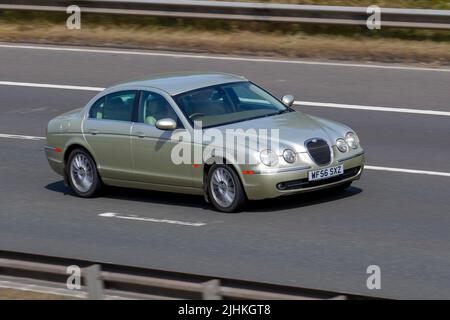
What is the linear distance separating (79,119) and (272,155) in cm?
310

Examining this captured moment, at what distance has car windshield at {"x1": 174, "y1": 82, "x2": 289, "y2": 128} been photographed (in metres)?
12.8

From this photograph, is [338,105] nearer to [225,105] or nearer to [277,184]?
[225,105]

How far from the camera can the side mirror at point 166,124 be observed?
1256 cm

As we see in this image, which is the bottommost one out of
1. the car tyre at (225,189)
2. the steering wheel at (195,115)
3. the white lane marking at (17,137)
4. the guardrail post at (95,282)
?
the guardrail post at (95,282)

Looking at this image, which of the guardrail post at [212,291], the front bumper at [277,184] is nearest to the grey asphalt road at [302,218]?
the front bumper at [277,184]

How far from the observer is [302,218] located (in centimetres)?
1188

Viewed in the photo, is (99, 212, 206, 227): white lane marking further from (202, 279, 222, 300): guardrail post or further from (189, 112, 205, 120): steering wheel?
(202, 279, 222, 300): guardrail post

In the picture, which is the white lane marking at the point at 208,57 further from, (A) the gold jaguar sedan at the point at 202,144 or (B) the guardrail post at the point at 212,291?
(B) the guardrail post at the point at 212,291

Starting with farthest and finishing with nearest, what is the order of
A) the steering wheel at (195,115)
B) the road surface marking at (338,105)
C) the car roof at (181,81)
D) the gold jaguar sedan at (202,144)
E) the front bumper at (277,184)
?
the road surface marking at (338,105), the car roof at (181,81), the steering wheel at (195,115), the gold jaguar sedan at (202,144), the front bumper at (277,184)

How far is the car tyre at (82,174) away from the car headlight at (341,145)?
3140mm

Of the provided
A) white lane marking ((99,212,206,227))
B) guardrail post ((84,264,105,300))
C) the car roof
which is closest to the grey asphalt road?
white lane marking ((99,212,206,227))

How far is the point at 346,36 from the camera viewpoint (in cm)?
2131

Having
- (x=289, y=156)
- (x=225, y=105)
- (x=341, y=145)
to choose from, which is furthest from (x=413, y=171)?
(x=225, y=105)
